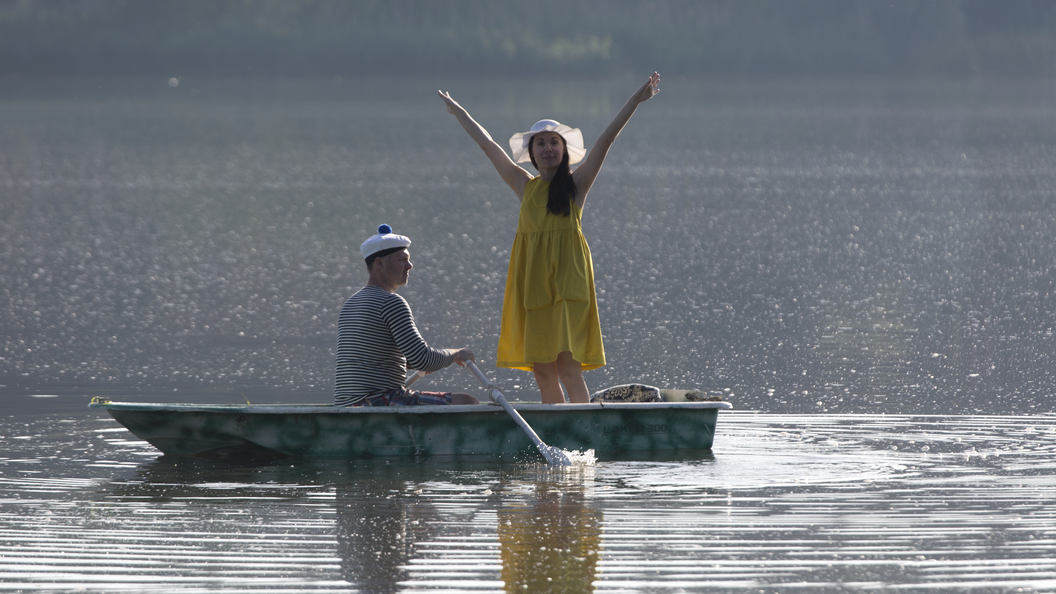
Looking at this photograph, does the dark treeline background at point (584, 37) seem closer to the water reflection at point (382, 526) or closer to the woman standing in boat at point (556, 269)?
the woman standing in boat at point (556, 269)

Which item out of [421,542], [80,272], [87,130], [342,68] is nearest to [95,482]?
[421,542]

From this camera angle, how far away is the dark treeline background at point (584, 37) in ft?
505

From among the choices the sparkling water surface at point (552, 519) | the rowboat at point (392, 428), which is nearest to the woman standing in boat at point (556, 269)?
the rowboat at point (392, 428)

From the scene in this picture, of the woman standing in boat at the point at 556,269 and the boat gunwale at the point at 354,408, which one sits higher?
the woman standing in boat at the point at 556,269

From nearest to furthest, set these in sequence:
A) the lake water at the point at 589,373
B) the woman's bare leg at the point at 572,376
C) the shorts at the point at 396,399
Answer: the lake water at the point at 589,373 < the shorts at the point at 396,399 < the woman's bare leg at the point at 572,376

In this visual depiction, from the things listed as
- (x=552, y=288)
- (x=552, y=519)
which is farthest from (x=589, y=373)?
(x=552, y=519)

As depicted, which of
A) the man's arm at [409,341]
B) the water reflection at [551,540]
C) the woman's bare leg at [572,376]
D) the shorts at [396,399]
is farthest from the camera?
the woman's bare leg at [572,376]

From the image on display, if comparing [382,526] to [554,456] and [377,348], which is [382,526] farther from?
[377,348]

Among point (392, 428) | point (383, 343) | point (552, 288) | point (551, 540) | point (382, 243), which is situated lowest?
point (551, 540)

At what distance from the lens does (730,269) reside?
62.7ft

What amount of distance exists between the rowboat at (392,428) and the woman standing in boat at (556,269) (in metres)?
0.38

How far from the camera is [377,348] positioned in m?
7.80

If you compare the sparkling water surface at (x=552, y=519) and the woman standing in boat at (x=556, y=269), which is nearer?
the sparkling water surface at (x=552, y=519)

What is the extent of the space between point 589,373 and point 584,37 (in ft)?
510
